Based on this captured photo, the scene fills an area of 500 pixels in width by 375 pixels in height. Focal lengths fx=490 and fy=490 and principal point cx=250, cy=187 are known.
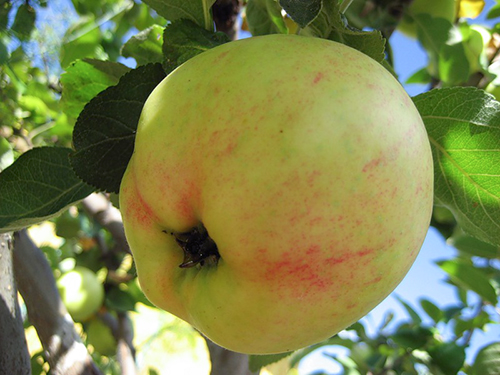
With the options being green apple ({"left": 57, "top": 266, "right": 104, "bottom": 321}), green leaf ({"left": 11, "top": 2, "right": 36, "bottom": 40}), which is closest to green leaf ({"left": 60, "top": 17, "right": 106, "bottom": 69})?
green leaf ({"left": 11, "top": 2, "right": 36, "bottom": 40})

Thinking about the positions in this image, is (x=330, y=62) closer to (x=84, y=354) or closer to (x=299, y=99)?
(x=299, y=99)

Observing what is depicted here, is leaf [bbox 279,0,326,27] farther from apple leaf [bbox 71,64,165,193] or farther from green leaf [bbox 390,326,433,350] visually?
green leaf [bbox 390,326,433,350]

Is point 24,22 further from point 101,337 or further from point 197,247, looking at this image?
point 101,337

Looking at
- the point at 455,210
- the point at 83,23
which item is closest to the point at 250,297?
the point at 455,210

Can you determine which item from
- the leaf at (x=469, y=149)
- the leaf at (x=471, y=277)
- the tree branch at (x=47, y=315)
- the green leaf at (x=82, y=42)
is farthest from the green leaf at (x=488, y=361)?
the green leaf at (x=82, y=42)

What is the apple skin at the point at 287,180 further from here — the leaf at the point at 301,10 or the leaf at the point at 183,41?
the leaf at the point at 183,41
